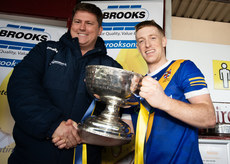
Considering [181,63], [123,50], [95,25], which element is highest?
[123,50]

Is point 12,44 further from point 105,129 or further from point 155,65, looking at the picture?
point 105,129

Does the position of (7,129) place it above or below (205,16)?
below

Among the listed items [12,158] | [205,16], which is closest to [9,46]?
[12,158]

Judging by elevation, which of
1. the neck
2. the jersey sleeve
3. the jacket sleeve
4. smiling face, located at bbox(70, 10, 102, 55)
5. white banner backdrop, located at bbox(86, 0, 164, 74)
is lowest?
the jacket sleeve

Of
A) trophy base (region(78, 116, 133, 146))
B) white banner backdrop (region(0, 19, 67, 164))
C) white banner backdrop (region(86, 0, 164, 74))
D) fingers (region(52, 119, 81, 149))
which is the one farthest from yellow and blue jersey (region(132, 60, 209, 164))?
white banner backdrop (region(0, 19, 67, 164))

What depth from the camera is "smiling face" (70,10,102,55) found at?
1.19m

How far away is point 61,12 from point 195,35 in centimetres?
246

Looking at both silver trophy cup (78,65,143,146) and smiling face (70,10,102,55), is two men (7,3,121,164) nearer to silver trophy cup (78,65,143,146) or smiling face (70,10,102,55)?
smiling face (70,10,102,55)

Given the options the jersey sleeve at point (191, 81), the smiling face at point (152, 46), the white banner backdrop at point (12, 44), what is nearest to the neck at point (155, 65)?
the smiling face at point (152, 46)

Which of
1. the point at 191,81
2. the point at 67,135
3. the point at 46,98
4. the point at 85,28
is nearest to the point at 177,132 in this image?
the point at 191,81

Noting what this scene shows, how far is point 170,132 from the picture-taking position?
0.85 metres

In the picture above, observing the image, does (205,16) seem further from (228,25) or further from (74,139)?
(74,139)

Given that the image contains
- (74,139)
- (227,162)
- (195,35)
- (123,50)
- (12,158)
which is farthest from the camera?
(195,35)

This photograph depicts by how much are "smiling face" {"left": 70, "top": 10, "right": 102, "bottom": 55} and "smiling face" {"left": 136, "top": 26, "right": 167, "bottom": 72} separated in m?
0.33
